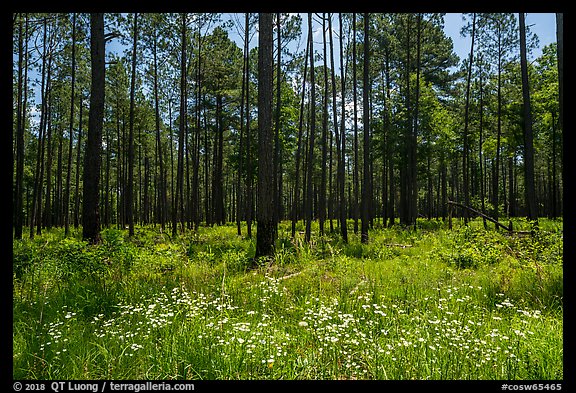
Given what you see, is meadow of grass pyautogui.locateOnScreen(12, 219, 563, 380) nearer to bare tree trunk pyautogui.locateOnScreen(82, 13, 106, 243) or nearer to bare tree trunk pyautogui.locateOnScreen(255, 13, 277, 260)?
bare tree trunk pyautogui.locateOnScreen(255, 13, 277, 260)

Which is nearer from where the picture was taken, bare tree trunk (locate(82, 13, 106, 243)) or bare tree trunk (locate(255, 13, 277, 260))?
bare tree trunk (locate(255, 13, 277, 260))

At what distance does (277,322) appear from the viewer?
3404 millimetres

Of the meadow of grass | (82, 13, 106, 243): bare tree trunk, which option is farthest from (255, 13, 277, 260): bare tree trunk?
(82, 13, 106, 243): bare tree trunk

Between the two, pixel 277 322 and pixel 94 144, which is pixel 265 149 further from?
pixel 94 144

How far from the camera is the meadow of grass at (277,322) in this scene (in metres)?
2.36

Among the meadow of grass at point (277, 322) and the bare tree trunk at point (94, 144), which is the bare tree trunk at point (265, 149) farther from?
the bare tree trunk at point (94, 144)

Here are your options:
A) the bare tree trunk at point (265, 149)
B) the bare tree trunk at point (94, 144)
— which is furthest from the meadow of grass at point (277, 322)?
the bare tree trunk at point (94, 144)

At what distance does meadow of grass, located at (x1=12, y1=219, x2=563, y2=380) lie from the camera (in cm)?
236

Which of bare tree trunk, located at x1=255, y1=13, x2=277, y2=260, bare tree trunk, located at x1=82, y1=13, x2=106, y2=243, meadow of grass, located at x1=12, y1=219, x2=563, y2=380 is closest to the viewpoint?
meadow of grass, located at x1=12, y1=219, x2=563, y2=380

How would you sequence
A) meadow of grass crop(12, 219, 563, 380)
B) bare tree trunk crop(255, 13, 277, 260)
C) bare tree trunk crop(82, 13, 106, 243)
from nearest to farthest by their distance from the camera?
meadow of grass crop(12, 219, 563, 380) → bare tree trunk crop(255, 13, 277, 260) → bare tree trunk crop(82, 13, 106, 243)

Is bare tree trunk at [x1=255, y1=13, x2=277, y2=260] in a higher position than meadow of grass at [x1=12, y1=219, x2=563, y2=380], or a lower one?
higher
